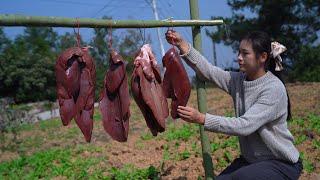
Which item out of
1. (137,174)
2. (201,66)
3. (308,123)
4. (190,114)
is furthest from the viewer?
(308,123)

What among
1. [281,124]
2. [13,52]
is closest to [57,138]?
[281,124]

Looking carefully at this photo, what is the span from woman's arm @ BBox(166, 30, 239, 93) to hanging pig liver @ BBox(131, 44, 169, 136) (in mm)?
509

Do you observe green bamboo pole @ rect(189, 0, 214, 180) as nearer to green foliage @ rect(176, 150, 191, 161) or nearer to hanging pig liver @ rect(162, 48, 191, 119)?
hanging pig liver @ rect(162, 48, 191, 119)

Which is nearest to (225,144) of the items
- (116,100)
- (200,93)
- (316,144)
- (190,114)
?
(316,144)

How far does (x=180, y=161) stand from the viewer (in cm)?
693

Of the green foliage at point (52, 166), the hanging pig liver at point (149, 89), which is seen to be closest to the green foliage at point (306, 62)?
the green foliage at point (52, 166)

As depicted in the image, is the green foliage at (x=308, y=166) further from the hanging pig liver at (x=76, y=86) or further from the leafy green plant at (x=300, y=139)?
the hanging pig liver at (x=76, y=86)

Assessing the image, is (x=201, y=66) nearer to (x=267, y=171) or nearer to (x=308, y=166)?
(x=267, y=171)

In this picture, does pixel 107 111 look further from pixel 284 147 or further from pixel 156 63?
pixel 284 147

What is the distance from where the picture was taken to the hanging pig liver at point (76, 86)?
3.11m

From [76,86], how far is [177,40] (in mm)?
1143

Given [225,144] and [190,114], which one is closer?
[190,114]

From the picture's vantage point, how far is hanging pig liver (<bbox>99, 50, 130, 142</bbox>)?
130 inches

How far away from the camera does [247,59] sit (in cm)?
376
